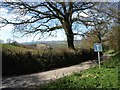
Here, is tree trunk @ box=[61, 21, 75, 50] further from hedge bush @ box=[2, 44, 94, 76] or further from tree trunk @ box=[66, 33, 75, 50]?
hedge bush @ box=[2, 44, 94, 76]

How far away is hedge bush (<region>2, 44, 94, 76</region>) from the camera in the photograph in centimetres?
1862

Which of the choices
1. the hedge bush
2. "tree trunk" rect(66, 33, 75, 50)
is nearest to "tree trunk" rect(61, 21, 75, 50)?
"tree trunk" rect(66, 33, 75, 50)

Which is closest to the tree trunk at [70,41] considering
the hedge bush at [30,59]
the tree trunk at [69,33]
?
the tree trunk at [69,33]

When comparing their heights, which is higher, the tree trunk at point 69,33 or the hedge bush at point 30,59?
the tree trunk at point 69,33

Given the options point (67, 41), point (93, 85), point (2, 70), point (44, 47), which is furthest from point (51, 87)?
point (67, 41)

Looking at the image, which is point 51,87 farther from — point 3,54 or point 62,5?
point 62,5

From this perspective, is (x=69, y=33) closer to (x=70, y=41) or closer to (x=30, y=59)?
(x=70, y=41)

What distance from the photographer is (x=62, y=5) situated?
25.0 metres

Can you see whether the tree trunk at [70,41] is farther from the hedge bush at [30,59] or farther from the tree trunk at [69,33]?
the hedge bush at [30,59]

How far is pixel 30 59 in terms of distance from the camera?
801 inches

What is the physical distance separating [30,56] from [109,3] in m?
8.87

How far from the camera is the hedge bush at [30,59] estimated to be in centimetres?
1862

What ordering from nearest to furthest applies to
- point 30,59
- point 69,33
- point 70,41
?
point 30,59
point 69,33
point 70,41

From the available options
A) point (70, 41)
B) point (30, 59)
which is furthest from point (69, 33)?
point (30, 59)
